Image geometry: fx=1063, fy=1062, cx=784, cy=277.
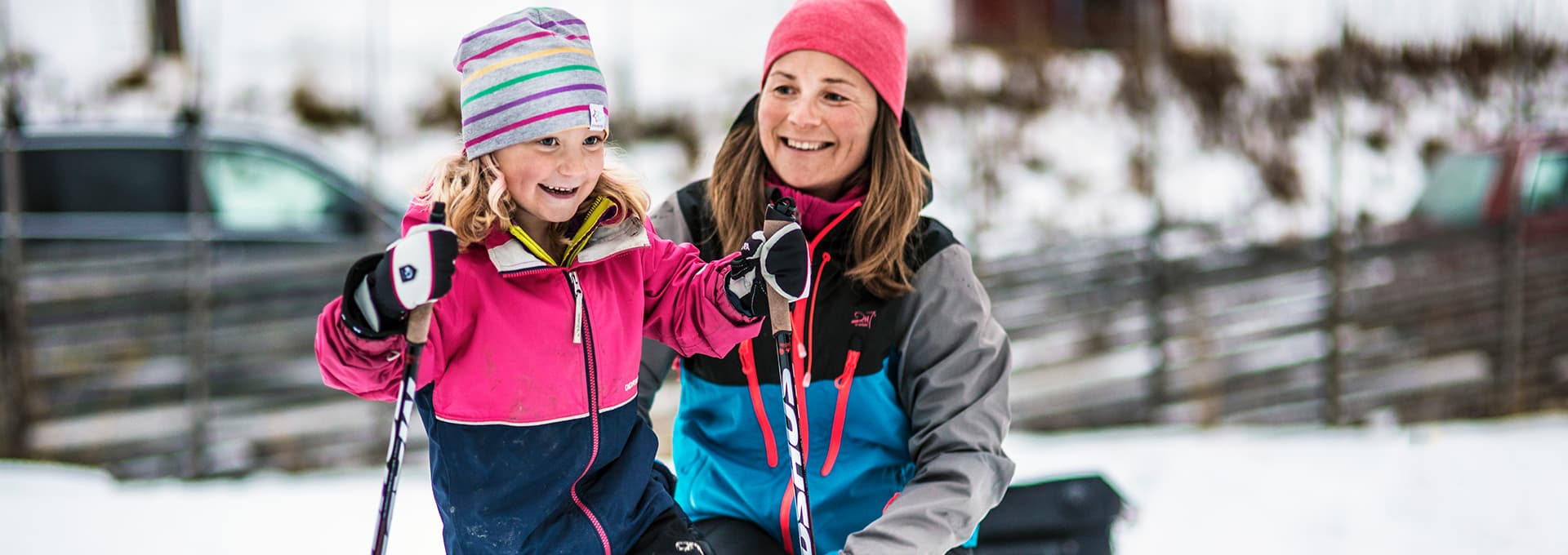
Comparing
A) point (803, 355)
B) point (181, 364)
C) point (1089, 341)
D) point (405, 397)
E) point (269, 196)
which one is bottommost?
point (181, 364)

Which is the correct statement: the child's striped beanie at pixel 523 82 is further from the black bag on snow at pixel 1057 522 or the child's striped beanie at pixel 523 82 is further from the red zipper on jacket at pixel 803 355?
the black bag on snow at pixel 1057 522

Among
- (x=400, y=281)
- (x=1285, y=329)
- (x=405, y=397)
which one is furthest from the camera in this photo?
(x=1285, y=329)

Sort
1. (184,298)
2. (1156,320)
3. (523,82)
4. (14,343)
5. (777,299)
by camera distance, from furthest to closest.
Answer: (1156,320)
(184,298)
(14,343)
(777,299)
(523,82)

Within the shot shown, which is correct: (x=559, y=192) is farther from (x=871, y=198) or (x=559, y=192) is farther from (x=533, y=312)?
(x=871, y=198)

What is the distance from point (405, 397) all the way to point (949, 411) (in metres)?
0.96

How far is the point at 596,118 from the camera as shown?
154 centimetres

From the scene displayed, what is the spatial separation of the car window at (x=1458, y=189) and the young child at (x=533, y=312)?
5.37 metres

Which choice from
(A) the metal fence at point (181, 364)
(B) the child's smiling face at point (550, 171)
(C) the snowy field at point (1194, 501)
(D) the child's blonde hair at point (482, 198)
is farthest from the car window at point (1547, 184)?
(A) the metal fence at point (181, 364)

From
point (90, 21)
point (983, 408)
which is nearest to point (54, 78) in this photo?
point (90, 21)

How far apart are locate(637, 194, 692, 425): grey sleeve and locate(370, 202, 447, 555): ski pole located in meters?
0.54

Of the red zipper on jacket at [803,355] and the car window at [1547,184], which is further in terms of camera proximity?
the car window at [1547,184]

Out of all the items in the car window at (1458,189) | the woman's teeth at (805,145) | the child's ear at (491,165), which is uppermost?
the child's ear at (491,165)

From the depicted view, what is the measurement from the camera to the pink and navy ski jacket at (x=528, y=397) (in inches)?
58.2

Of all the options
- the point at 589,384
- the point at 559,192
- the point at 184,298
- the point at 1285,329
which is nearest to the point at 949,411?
the point at 589,384
